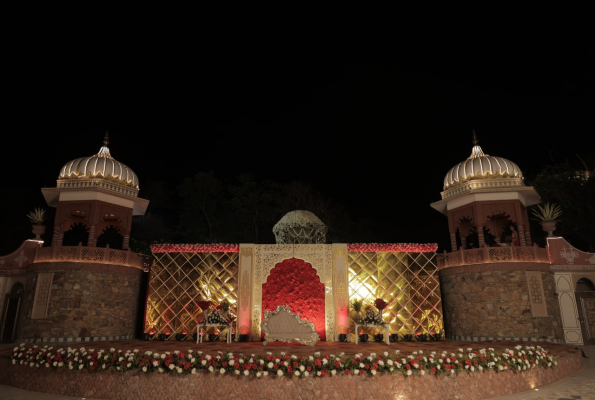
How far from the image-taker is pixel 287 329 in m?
8.39

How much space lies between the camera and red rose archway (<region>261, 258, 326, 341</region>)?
9859 millimetres

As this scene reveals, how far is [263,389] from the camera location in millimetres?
5016

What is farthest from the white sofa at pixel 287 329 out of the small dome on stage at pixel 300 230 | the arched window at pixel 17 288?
the arched window at pixel 17 288

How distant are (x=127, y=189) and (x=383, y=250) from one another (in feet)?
24.7

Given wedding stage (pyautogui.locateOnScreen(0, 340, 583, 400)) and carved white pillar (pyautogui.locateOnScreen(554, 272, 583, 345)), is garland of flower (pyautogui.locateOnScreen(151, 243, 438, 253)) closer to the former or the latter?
carved white pillar (pyautogui.locateOnScreen(554, 272, 583, 345))

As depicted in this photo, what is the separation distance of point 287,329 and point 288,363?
3303 millimetres

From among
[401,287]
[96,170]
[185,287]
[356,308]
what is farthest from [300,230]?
[96,170]

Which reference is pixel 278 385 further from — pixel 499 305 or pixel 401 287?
pixel 499 305

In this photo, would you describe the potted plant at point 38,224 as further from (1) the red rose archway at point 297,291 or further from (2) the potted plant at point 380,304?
(2) the potted plant at point 380,304

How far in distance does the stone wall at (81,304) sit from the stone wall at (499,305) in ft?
29.2

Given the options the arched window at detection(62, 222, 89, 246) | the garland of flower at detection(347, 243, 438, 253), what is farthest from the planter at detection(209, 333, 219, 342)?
the arched window at detection(62, 222, 89, 246)

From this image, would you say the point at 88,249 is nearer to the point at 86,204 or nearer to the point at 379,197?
the point at 86,204

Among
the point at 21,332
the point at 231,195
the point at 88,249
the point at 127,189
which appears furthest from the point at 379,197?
the point at 21,332

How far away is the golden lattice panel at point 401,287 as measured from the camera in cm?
984
